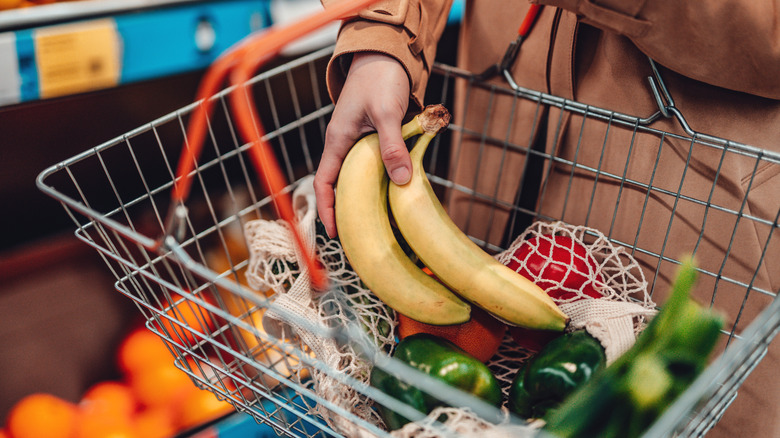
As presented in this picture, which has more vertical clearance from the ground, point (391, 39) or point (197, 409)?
point (391, 39)

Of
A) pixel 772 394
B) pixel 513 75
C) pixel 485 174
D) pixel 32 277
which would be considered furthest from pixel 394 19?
pixel 32 277

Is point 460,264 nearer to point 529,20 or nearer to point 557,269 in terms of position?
point 557,269

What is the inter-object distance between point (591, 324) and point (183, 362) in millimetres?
486

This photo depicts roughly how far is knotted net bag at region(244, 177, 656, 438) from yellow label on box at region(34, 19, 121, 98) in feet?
1.70

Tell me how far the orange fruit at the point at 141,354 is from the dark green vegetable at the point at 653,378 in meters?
0.92

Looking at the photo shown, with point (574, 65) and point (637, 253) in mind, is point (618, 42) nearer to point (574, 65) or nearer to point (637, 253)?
point (574, 65)

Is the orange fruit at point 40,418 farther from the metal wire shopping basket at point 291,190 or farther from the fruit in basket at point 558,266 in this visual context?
the fruit in basket at point 558,266

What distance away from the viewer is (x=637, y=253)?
0.80m

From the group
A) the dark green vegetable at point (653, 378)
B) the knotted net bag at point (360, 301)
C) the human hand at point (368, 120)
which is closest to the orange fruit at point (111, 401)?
the knotted net bag at point (360, 301)

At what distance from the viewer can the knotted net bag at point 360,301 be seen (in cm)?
57

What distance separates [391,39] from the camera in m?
0.72

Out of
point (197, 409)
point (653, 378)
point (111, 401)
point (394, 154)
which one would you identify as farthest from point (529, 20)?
point (111, 401)

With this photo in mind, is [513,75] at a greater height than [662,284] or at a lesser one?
greater

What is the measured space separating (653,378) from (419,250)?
31 cm
